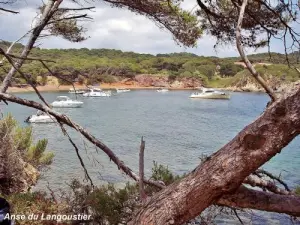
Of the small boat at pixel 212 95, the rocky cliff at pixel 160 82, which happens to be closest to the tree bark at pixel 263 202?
the small boat at pixel 212 95

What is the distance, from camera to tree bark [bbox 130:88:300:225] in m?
1.46

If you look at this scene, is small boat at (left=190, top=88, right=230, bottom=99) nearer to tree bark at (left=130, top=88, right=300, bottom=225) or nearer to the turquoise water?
the turquoise water

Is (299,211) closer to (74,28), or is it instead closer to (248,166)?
(248,166)

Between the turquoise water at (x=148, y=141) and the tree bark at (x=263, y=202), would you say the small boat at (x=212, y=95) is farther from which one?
the tree bark at (x=263, y=202)

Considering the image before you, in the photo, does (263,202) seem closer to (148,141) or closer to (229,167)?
(229,167)

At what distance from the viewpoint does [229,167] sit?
5.02 ft

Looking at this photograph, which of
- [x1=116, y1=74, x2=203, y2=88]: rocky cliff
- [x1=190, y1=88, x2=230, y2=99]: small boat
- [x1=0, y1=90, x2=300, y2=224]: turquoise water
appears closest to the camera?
[x1=0, y1=90, x2=300, y2=224]: turquoise water

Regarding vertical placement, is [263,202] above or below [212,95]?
above

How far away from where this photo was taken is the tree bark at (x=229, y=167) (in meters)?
1.46

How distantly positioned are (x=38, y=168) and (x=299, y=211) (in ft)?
35.5

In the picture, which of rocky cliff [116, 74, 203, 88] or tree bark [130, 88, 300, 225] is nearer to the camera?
tree bark [130, 88, 300, 225]

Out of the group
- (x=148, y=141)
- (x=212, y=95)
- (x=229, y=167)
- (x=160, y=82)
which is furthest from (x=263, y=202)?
(x=160, y=82)

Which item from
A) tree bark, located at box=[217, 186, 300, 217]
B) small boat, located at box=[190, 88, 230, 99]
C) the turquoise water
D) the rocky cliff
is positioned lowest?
the turquoise water

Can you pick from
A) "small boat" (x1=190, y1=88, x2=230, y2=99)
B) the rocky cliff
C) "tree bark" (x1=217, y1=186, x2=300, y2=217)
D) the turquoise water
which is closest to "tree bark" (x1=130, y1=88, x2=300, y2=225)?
"tree bark" (x1=217, y1=186, x2=300, y2=217)
